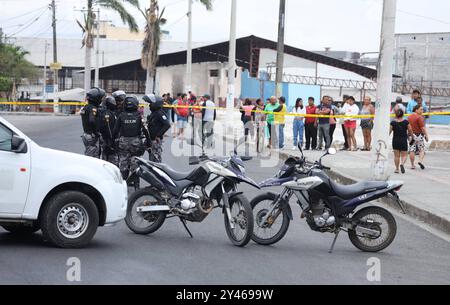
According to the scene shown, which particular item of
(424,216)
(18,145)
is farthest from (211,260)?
(424,216)

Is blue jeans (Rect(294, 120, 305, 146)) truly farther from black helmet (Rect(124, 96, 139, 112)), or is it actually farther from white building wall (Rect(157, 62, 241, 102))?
white building wall (Rect(157, 62, 241, 102))

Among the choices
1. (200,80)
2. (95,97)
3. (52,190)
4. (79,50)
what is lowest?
(52,190)

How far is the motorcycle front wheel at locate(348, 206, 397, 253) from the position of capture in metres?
9.50

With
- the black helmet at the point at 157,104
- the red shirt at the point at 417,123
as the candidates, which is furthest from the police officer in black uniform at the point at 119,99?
the red shirt at the point at 417,123

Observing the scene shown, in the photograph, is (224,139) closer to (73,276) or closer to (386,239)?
(386,239)

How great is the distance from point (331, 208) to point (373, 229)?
589 millimetres

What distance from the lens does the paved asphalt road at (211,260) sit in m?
7.56

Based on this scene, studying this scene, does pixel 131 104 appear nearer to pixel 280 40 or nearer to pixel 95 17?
pixel 280 40

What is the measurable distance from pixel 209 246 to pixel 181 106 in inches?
831

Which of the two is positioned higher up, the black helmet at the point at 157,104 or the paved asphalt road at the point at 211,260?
the black helmet at the point at 157,104

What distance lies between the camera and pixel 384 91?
53.1 feet

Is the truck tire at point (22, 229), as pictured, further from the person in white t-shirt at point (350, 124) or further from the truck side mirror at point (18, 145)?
the person in white t-shirt at point (350, 124)

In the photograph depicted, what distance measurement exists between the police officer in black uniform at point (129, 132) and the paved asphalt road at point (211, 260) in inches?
123
